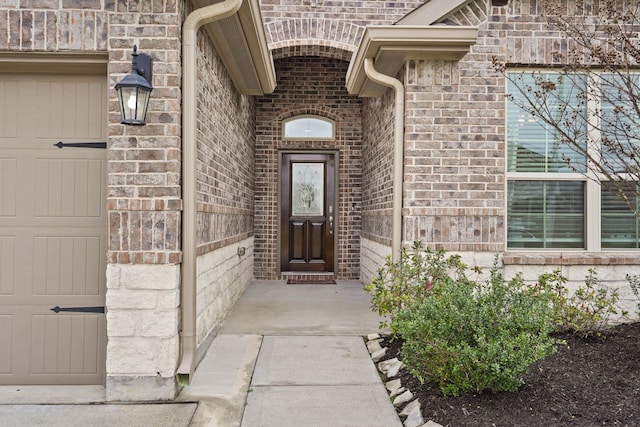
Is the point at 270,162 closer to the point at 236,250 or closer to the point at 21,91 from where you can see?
the point at 236,250

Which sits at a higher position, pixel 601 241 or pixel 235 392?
pixel 601 241

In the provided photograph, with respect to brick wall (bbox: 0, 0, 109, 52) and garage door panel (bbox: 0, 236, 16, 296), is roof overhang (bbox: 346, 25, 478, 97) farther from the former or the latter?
garage door panel (bbox: 0, 236, 16, 296)

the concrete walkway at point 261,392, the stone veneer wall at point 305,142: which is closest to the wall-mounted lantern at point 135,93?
the concrete walkway at point 261,392

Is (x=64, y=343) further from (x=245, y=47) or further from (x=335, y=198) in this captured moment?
(x=335, y=198)

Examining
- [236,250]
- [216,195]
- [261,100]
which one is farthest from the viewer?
[261,100]

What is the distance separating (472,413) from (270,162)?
5.70 m

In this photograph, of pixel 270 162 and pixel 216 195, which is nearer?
pixel 216 195

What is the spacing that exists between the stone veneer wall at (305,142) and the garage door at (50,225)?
4519mm

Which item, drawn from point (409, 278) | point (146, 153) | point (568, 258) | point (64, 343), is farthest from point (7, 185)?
point (568, 258)

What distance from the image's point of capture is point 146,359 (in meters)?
2.88

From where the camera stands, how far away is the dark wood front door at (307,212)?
765cm

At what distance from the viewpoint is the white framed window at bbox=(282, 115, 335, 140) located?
24.9 feet

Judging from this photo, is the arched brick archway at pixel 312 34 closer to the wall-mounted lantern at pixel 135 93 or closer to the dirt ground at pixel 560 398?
the wall-mounted lantern at pixel 135 93

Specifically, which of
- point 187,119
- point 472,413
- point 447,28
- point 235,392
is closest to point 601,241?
point 447,28
